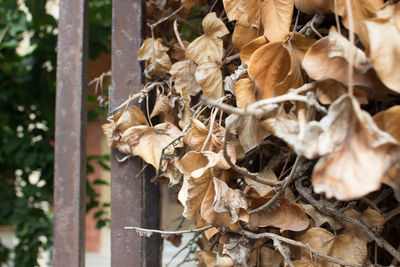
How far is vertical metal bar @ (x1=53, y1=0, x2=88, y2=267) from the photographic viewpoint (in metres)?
0.64

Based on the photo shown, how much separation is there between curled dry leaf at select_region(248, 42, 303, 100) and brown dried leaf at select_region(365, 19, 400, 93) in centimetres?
9

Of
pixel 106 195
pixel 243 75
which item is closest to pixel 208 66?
pixel 243 75

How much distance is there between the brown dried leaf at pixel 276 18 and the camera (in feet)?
1.35

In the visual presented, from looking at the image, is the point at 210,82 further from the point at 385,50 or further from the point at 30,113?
the point at 30,113

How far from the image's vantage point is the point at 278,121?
0.32 metres

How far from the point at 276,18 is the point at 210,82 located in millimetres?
118

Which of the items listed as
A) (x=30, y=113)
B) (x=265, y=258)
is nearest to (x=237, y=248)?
(x=265, y=258)

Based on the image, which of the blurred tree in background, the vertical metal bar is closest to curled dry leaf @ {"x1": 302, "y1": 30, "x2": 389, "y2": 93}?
the vertical metal bar

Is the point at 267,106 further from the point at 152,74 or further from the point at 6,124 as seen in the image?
the point at 6,124

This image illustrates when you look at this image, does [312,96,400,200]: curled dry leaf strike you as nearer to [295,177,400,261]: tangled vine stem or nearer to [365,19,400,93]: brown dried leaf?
[365,19,400,93]: brown dried leaf

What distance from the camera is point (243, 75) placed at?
0.46 meters

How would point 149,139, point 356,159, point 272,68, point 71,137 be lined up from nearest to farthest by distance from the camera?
1. point 356,159
2. point 272,68
3. point 149,139
4. point 71,137

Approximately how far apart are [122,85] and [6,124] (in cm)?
Result: 109

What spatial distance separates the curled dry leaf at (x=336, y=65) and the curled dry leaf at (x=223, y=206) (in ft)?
0.46
